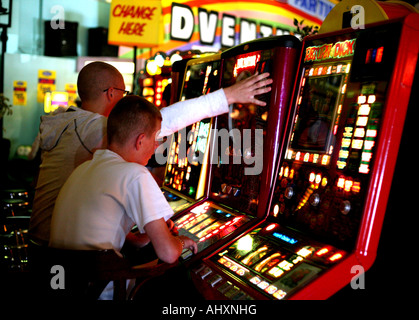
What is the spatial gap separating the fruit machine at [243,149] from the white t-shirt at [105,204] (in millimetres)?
528

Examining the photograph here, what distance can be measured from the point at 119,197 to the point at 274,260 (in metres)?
0.69

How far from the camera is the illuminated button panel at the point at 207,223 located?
2179mm

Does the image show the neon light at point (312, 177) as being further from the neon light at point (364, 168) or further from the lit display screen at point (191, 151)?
the lit display screen at point (191, 151)

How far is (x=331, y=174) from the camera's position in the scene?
1789 mm

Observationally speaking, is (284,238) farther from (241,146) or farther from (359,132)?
(241,146)

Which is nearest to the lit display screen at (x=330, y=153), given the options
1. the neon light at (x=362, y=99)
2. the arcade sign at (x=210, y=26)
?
the neon light at (x=362, y=99)

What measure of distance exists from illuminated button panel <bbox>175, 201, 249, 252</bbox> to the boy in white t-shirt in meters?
0.42

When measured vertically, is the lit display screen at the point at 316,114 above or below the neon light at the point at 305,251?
above

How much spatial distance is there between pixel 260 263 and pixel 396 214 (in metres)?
0.58

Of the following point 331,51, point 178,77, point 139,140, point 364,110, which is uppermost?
point 331,51

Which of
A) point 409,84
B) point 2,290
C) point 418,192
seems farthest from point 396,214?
point 2,290

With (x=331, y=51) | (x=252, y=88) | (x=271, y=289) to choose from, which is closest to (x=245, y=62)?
(x=252, y=88)

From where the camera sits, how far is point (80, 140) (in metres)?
2.18

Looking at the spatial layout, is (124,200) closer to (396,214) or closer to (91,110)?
(91,110)
